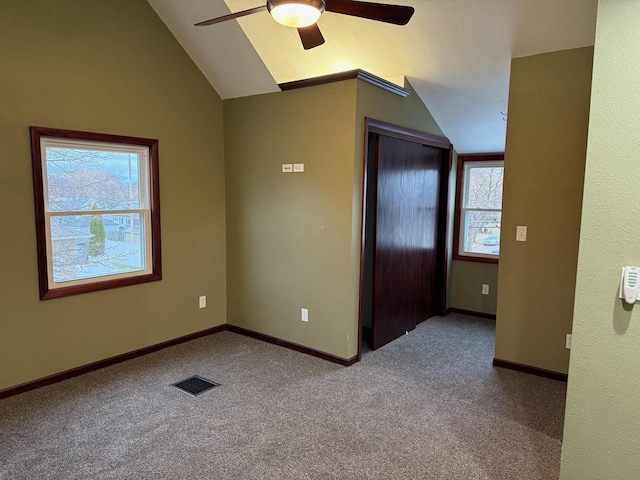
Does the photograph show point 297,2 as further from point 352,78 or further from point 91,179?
point 91,179

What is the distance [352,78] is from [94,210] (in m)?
2.27

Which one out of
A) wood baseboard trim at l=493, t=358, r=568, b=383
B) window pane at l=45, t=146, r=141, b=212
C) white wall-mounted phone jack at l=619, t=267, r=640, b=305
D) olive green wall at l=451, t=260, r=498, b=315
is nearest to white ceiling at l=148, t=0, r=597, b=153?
window pane at l=45, t=146, r=141, b=212

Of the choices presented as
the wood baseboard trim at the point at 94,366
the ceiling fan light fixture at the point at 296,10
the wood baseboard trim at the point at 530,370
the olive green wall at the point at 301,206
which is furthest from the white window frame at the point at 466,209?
the ceiling fan light fixture at the point at 296,10

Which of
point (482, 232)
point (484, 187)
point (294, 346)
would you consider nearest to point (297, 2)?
point (294, 346)

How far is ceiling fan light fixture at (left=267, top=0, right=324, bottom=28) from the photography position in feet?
6.44

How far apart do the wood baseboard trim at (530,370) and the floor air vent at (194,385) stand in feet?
7.49

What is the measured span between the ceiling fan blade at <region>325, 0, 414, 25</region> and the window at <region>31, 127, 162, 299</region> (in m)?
2.13

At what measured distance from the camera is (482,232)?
194 inches

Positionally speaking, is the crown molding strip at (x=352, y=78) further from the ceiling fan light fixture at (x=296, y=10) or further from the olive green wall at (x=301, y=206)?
the ceiling fan light fixture at (x=296, y=10)

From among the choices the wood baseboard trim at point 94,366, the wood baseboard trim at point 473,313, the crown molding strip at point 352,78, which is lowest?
the wood baseboard trim at point 94,366

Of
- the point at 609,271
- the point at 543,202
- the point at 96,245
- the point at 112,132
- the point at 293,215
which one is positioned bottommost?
the point at 96,245

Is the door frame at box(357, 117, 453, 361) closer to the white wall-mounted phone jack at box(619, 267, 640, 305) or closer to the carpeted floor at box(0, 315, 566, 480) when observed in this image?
the carpeted floor at box(0, 315, 566, 480)

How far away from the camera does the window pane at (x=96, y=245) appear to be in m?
3.21

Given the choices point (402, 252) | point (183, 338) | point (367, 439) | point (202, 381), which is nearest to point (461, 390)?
point (367, 439)
